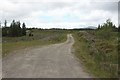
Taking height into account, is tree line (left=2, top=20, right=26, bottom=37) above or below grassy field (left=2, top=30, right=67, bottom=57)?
above

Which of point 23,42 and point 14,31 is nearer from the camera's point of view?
point 23,42

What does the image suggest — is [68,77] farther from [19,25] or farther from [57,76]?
[19,25]

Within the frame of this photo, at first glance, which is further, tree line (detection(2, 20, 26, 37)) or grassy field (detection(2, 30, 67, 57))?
tree line (detection(2, 20, 26, 37))

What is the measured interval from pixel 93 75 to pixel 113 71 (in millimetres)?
1276

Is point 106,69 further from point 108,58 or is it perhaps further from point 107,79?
point 108,58

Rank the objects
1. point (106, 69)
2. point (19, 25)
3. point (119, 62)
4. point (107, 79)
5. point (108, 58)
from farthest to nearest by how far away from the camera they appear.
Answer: point (19, 25)
point (108, 58)
point (119, 62)
point (106, 69)
point (107, 79)

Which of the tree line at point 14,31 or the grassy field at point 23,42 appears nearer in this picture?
the grassy field at point 23,42

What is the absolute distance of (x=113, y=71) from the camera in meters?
15.7

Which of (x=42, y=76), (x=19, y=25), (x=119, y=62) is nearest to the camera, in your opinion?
(x=42, y=76)

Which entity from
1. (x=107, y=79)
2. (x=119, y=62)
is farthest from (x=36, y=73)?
(x=119, y=62)

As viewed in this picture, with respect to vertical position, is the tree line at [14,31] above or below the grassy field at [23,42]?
above

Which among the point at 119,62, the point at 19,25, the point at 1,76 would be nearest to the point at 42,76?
the point at 1,76

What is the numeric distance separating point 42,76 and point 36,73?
3.43 ft

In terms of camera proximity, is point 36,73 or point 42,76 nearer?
point 42,76
